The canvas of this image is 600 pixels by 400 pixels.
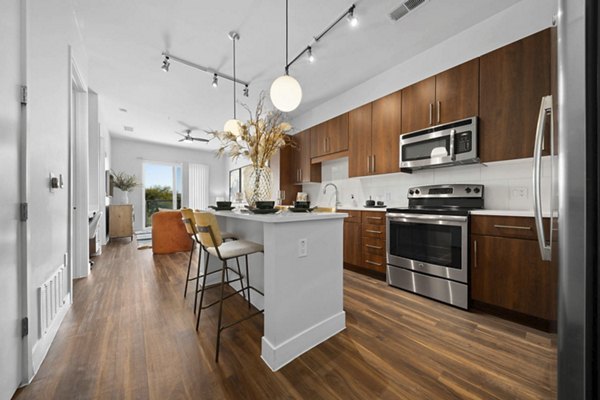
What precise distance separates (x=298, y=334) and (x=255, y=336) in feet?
1.26

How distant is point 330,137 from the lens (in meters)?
4.01

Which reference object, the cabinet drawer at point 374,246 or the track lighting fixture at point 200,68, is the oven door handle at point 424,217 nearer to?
the cabinet drawer at point 374,246

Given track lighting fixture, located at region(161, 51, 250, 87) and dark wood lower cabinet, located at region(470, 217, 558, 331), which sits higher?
track lighting fixture, located at region(161, 51, 250, 87)

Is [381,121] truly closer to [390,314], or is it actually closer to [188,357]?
[390,314]

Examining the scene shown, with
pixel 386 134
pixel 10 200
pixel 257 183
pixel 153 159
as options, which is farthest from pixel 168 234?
pixel 153 159

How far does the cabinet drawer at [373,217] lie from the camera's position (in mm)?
2896

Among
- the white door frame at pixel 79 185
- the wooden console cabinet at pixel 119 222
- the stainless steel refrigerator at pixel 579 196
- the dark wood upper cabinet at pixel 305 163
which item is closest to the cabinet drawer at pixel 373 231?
the dark wood upper cabinet at pixel 305 163

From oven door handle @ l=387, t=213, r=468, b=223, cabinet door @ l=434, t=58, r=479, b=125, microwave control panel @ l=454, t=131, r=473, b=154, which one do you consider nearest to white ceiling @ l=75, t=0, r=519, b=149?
cabinet door @ l=434, t=58, r=479, b=125

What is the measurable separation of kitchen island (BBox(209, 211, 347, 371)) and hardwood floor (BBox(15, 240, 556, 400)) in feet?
0.32

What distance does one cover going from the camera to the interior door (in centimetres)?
111

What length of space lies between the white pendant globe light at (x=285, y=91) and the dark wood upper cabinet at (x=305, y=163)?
243 centimetres

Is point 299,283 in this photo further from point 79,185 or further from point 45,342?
point 79,185

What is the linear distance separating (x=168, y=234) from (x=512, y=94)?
507cm

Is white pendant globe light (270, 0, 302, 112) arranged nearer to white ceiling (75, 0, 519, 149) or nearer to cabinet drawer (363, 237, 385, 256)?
white ceiling (75, 0, 519, 149)
